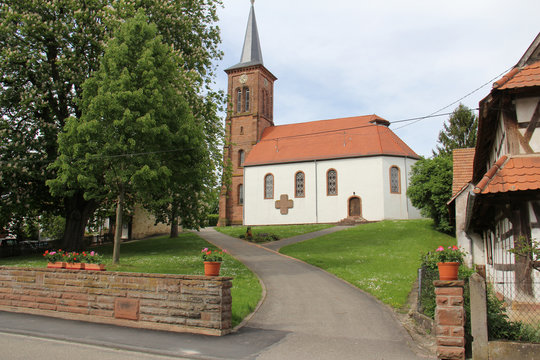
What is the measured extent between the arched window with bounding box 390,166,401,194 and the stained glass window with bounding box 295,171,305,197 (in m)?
8.83

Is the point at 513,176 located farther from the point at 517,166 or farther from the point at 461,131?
the point at 461,131

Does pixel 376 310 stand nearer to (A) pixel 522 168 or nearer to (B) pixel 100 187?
(A) pixel 522 168

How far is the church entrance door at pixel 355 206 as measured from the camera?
41.1 metres

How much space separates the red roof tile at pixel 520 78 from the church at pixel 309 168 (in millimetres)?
27158

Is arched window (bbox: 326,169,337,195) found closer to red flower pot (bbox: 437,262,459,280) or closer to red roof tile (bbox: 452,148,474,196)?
red roof tile (bbox: 452,148,474,196)

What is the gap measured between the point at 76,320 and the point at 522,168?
10322 millimetres

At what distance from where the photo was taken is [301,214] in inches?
1705

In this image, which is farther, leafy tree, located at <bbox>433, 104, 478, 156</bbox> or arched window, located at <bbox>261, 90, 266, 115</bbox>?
arched window, located at <bbox>261, 90, 266, 115</bbox>

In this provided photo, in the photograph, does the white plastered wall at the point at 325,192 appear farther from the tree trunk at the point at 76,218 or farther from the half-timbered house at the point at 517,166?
the half-timbered house at the point at 517,166

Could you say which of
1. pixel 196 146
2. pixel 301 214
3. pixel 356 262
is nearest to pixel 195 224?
pixel 196 146

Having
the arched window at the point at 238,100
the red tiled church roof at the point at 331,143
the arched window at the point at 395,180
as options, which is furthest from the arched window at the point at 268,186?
the arched window at the point at 395,180

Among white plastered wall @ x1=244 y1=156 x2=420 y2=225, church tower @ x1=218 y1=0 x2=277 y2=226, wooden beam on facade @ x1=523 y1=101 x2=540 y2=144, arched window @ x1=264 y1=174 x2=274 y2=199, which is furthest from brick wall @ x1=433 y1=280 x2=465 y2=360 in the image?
church tower @ x1=218 y1=0 x2=277 y2=226

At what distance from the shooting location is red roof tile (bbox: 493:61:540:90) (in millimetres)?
8852

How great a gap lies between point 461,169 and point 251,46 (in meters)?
39.2
